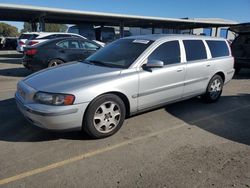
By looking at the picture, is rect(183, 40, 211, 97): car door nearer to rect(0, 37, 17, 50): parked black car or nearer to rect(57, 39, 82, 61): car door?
rect(57, 39, 82, 61): car door

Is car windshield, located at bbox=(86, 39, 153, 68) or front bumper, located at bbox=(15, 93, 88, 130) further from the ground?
car windshield, located at bbox=(86, 39, 153, 68)

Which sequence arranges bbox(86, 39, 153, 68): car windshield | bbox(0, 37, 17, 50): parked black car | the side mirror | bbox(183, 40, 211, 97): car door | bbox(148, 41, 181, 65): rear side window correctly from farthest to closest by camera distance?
bbox(0, 37, 17, 50): parked black car < bbox(183, 40, 211, 97): car door < bbox(148, 41, 181, 65): rear side window < bbox(86, 39, 153, 68): car windshield < the side mirror

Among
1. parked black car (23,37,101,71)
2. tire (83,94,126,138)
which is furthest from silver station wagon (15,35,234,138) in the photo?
parked black car (23,37,101,71)

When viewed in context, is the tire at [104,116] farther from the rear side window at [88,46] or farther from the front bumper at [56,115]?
the rear side window at [88,46]

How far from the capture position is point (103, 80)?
3.99 meters

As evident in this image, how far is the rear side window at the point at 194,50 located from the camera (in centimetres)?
543

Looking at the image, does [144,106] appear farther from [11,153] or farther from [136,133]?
[11,153]

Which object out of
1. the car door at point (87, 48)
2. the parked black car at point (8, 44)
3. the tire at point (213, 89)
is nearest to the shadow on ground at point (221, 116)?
the tire at point (213, 89)

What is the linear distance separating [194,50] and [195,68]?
1.39ft

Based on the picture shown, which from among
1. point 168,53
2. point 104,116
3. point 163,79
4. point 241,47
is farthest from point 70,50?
point 241,47

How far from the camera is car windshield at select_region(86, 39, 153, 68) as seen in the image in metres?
4.62

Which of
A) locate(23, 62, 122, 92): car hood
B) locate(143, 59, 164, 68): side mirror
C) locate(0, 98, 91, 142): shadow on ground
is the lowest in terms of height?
locate(0, 98, 91, 142): shadow on ground

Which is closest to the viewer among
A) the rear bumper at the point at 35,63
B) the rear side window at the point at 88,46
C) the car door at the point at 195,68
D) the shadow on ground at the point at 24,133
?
the shadow on ground at the point at 24,133

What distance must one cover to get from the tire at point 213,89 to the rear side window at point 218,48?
535mm
